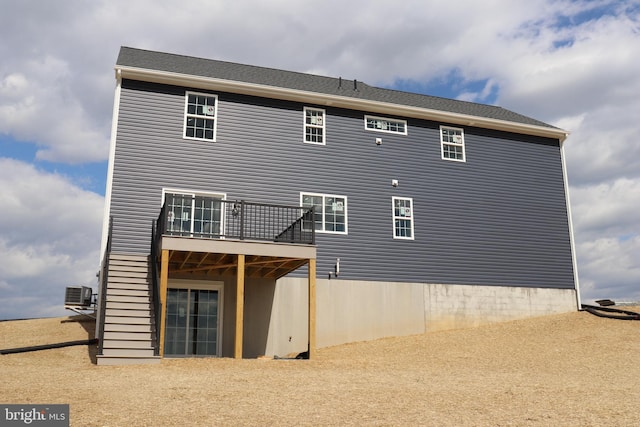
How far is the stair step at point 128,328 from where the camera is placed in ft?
45.1

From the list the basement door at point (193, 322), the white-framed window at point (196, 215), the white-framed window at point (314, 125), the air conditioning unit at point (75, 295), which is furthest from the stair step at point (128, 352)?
the white-framed window at point (314, 125)

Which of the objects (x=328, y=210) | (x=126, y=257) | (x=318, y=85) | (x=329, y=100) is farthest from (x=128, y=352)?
(x=318, y=85)

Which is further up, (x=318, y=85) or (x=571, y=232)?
(x=318, y=85)

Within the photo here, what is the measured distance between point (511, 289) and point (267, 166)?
9493mm

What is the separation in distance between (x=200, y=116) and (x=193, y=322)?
605 cm

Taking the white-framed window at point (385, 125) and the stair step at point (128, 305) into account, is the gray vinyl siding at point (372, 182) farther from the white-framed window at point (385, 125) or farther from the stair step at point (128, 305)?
the stair step at point (128, 305)

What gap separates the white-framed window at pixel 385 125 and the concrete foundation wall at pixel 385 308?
204 inches

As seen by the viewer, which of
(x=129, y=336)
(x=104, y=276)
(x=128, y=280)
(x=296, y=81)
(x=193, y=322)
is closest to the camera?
(x=129, y=336)

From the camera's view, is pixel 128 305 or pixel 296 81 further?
pixel 296 81

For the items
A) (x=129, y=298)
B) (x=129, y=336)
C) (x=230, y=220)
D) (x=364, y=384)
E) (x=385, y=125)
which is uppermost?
(x=385, y=125)

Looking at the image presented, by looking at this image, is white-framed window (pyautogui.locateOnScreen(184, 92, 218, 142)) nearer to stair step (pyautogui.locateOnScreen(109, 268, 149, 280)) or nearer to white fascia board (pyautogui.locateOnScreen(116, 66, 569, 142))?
white fascia board (pyautogui.locateOnScreen(116, 66, 569, 142))

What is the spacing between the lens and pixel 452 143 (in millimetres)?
21625

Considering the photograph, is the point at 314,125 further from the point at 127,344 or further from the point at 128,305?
the point at 127,344

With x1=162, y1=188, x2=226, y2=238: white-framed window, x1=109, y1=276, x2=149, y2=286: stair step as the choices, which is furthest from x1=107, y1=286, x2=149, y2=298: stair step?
x1=162, y1=188, x2=226, y2=238: white-framed window
